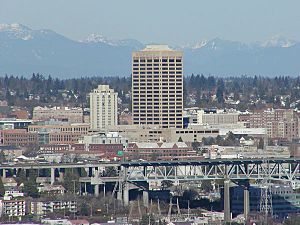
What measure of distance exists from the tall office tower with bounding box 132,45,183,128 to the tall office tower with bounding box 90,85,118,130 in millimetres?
1136

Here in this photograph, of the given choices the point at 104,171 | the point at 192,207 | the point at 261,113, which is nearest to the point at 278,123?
the point at 261,113

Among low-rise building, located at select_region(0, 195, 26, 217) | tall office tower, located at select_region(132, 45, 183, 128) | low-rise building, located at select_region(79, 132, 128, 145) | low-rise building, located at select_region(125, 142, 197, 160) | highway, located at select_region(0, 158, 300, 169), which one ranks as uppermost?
tall office tower, located at select_region(132, 45, 183, 128)

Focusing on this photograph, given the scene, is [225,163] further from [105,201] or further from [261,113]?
[261,113]

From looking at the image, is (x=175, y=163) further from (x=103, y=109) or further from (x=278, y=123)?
(x=278, y=123)

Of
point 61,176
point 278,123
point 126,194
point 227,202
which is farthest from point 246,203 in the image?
point 278,123

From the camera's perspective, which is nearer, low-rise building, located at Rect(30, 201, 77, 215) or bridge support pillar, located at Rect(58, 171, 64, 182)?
low-rise building, located at Rect(30, 201, 77, 215)

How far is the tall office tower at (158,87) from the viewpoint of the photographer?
9181cm

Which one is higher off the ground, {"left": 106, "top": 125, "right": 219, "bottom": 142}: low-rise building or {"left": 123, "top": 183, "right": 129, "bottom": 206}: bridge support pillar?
{"left": 106, "top": 125, "right": 219, "bottom": 142}: low-rise building

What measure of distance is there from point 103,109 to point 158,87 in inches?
143

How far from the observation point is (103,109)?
94.4 metres

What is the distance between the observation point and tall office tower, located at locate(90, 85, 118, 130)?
9312 cm

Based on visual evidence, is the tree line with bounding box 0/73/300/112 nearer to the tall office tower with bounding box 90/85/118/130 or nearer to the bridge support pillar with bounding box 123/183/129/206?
the tall office tower with bounding box 90/85/118/130

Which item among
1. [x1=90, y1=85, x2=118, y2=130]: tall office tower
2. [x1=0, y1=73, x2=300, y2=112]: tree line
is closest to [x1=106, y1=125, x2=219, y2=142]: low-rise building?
[x1=90, y1=85, x2=118, y2=130]: tall office tower

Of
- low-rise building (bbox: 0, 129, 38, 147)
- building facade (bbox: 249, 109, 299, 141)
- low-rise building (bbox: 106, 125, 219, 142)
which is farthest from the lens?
building facade (bbox: 249, 109, 299, 141)
